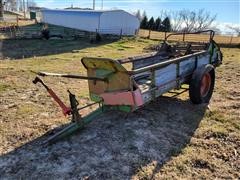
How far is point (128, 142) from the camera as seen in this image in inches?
179

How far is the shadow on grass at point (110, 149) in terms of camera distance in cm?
384

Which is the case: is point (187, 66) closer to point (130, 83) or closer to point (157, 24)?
point (130, 83)

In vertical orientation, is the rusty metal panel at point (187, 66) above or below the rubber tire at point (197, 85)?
above

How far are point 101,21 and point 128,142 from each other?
24399 mm

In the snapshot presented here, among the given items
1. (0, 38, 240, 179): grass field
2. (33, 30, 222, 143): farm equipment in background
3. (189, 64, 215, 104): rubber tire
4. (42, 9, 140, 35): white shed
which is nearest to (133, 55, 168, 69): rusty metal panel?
(33, 30, 222, 143): farm equipment in background

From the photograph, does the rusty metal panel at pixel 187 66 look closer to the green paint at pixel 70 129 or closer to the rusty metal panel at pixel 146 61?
the rusty metal panel at pixel 146 61

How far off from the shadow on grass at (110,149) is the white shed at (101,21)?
919 inches

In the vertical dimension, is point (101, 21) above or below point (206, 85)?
above

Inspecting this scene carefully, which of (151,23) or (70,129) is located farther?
(151,23)

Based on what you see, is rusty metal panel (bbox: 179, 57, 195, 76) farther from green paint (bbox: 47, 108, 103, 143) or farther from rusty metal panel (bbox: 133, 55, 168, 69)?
green paint (bbox: 47, 108, 103, 143)

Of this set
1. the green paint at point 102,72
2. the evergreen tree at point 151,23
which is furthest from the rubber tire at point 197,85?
the evergreen tree at point 151,23

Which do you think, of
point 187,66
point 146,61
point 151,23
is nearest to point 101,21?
point 146,61

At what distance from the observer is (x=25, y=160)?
4.08m

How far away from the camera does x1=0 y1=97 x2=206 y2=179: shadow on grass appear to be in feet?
12.6
